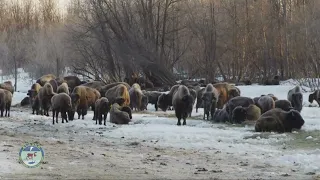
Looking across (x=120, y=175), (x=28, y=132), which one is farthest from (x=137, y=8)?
(x=120, y=175)

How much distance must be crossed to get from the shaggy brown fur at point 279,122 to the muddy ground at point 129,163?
12.6 ft

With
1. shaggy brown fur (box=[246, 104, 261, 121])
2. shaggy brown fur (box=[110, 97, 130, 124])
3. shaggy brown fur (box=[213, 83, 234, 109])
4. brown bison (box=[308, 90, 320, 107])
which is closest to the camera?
shaggy brown fur (box=[246, 104, 261, 121])

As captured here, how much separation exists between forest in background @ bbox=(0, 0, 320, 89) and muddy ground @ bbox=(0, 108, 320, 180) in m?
31.1

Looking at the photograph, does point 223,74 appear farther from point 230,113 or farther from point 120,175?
point 120,175

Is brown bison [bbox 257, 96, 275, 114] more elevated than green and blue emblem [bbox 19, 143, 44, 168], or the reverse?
brown bison [bbox 257, 96, 275, 114]

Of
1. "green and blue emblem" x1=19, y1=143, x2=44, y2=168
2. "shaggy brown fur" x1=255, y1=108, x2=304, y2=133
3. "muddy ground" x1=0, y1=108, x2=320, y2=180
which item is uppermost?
"shaggy brown fur" x1=255, y1=108, x2=304, y2=133

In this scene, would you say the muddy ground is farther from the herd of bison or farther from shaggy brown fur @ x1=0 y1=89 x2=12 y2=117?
shaggy brown fur @ x1=0 y1=89 x2=12 y2=117

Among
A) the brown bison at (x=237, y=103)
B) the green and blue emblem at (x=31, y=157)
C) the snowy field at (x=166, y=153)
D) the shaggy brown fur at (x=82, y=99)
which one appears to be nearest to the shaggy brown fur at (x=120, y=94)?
the shaggy brown fur at (x=82, y=99)

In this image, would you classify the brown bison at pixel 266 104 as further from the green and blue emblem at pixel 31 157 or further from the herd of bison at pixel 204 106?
the green and blue emblem at pixel 31 157

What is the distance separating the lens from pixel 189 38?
166 ft

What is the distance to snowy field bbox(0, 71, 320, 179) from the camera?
8.70m

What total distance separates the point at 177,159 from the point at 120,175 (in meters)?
2.37

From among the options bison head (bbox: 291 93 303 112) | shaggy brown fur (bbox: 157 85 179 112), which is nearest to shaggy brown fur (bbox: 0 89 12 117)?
shaggy brown fur (bbox: 157 85 179 112)

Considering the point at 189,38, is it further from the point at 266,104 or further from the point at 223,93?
the point at 266,104
